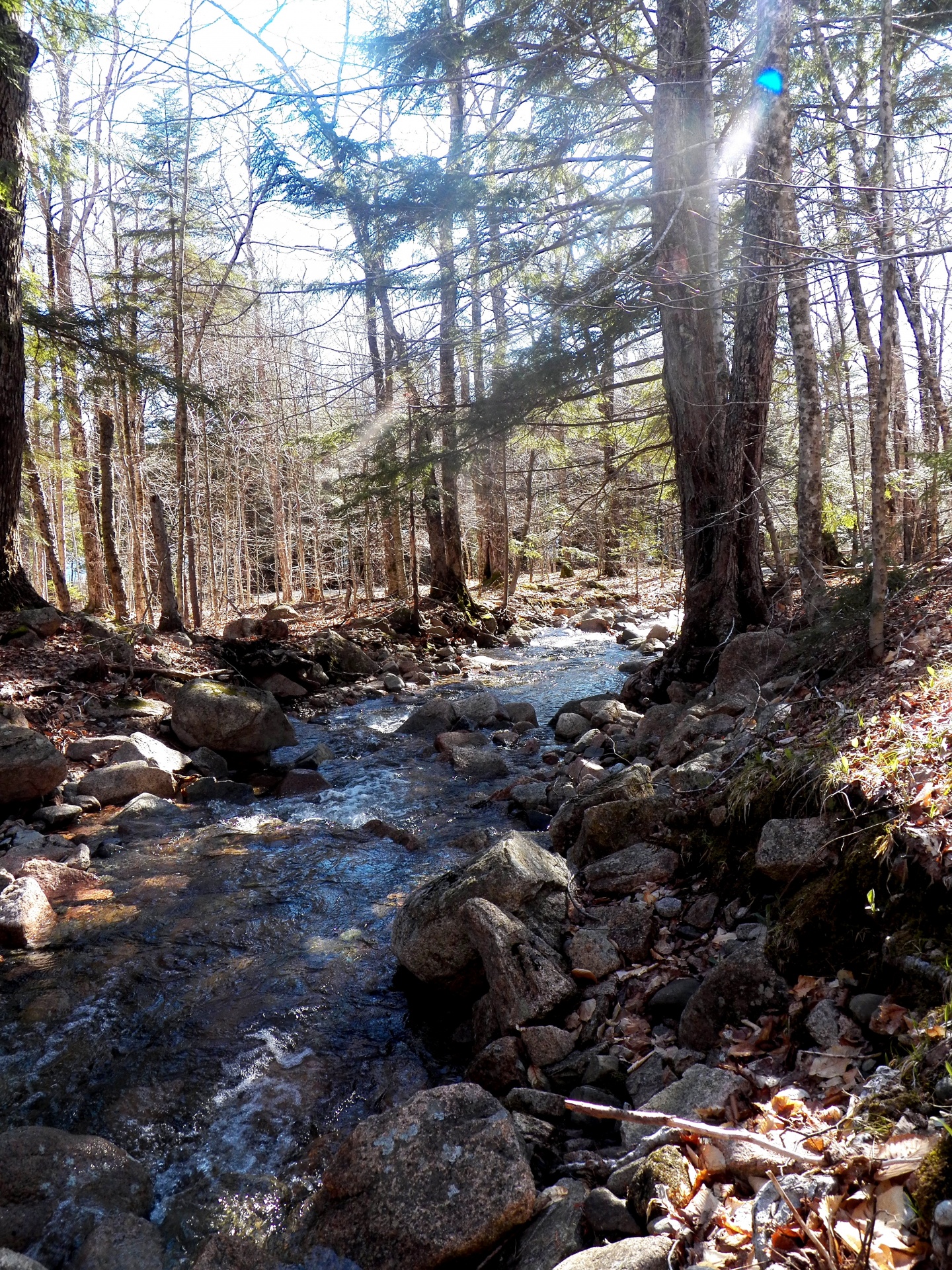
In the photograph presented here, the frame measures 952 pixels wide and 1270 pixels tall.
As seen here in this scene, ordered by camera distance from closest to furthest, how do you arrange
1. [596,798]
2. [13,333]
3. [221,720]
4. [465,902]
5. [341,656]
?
[465,902] → [596,798] → [221,720] → [13,333] → [341,656]

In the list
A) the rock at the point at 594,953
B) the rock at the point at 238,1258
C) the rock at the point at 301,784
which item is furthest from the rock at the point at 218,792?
the rock at the point at 238,1258

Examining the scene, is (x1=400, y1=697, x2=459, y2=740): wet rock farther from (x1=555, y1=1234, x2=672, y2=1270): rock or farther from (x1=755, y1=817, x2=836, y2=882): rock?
(x1=555, y1=1234, x2=672, y2=1270): rock

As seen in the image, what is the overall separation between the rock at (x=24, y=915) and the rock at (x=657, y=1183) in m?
4.13

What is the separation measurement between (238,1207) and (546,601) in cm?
1901

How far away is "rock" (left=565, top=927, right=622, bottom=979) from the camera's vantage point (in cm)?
405

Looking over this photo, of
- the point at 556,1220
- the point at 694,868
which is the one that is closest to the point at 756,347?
the point at 694,868

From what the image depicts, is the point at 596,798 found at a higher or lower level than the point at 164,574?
lower

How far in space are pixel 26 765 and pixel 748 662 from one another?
6.77 meters

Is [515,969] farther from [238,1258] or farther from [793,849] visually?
[238,1258]

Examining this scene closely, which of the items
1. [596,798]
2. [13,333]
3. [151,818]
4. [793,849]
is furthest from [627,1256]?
[13,333]

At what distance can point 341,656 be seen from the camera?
1370 cm

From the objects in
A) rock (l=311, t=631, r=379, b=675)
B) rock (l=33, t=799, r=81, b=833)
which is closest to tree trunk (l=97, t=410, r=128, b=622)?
rock (l=311, t=631, r=379, b=675)

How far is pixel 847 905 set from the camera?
332cm

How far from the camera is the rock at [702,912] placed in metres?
4.07
